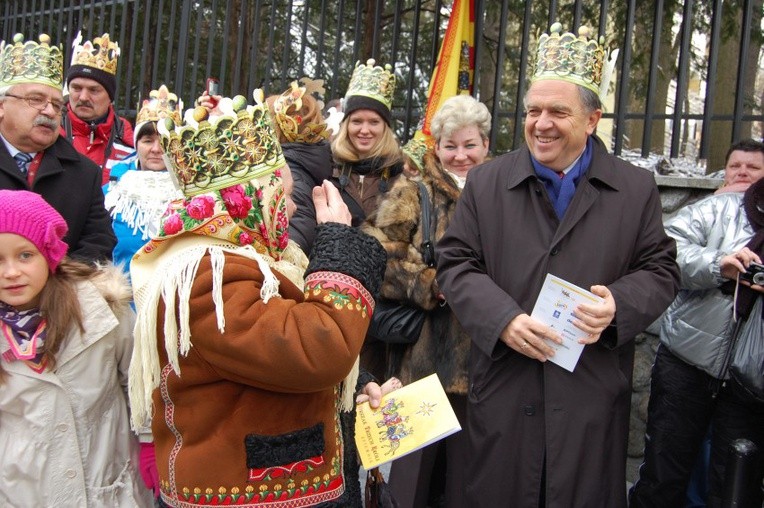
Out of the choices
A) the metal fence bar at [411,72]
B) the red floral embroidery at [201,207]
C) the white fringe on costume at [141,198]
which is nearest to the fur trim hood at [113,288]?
the red floral embroidery at [201,207]

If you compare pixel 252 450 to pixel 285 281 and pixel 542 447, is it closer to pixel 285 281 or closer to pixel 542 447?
pixel 285 281

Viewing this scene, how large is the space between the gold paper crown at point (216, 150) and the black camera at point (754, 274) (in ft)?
7.65

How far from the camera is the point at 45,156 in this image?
11.8 feet

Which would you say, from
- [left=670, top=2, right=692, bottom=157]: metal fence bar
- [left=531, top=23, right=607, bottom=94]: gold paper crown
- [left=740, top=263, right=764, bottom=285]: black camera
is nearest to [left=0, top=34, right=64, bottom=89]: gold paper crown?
[left=531, top=23, right=607, bottom=94]: gold paper crown

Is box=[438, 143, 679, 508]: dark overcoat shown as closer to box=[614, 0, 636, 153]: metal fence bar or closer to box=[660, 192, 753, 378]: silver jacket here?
box=[660, 192, 753, 378]: silver jacket

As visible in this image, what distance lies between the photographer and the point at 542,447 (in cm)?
279

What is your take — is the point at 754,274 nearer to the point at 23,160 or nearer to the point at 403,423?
the point at 403,423

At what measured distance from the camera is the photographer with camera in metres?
3.55

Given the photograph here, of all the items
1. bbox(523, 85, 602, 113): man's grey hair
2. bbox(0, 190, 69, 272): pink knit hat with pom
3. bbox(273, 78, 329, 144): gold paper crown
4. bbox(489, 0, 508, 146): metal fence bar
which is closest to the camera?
bbox(0, 190, 69, 272): pink knit hat with pom

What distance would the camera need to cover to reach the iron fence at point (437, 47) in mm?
4824

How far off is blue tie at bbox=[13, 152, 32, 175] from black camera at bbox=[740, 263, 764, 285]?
3.32 m

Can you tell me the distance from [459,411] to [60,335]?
71.9 inches

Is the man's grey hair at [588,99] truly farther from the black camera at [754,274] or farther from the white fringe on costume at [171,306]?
the white fringe on costume at [171,306]

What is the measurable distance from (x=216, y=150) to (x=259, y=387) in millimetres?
641
